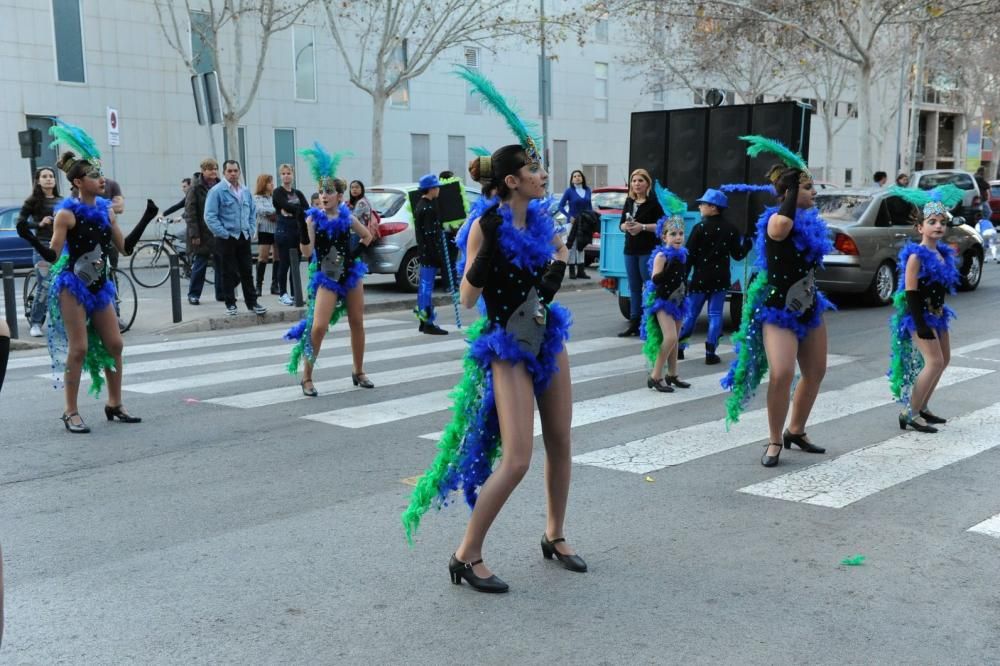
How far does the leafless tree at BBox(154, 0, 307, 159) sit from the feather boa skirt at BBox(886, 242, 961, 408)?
68.6 feet

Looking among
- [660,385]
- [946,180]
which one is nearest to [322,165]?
[660,385]

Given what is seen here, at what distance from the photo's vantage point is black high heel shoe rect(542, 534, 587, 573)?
4680mm

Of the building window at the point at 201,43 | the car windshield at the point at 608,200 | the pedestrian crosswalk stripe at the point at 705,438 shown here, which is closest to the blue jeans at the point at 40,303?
the pedestrian crosswalk stripe at the point at 705,438

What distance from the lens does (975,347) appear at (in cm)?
1130

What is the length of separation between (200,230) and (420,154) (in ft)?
69.3

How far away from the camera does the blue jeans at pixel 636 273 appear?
11664 millimetres

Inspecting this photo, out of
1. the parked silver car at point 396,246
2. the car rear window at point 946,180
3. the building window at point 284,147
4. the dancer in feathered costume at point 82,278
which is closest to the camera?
the dancer in feathered costume at point 82,278

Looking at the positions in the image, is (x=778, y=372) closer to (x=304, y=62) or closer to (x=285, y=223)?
(x=285, y=223)

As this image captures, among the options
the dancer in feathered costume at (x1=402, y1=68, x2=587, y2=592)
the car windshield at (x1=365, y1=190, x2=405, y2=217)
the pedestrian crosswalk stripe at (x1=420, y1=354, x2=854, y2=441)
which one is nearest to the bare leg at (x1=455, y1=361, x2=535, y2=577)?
the dancer in feathered costume at (x1=402, y1=68, x2=587, y2=592)

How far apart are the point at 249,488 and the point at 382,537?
1240 millimetres

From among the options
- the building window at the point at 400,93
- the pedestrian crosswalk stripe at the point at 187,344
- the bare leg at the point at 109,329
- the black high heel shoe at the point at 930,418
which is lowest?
the pedestrian crosswalk stripe at the point at 187,344

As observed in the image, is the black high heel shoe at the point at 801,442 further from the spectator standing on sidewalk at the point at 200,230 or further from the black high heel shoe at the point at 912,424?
the spectator standing on sidewalk at the point at 200,230

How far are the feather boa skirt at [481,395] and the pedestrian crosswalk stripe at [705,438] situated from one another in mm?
2066

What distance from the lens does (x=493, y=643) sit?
3.93 metres
